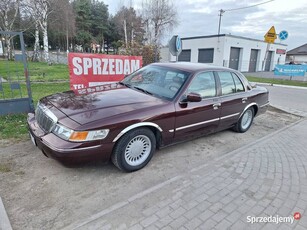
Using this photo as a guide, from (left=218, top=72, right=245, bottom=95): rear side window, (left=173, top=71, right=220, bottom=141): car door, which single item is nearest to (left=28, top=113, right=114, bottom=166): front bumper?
(left=173, top=71, right=220, bottom=141): car door

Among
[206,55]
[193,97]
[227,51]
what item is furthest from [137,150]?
[206,55]

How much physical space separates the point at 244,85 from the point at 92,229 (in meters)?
4.27

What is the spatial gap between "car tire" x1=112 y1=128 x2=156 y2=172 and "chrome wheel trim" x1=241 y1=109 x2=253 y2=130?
2.83 meters

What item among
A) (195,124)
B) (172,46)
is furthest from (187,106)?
(172,46)

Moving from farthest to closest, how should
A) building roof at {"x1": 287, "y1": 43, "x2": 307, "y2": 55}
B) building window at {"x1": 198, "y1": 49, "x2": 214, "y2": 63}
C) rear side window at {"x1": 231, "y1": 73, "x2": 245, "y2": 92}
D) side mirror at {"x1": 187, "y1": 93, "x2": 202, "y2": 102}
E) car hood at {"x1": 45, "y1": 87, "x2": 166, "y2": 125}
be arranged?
building roof at {"x1": 287, "y1": 43, "x2": 307, "y2": 55}
building window at {"x1": 198, "y1": 49, "x2": 214, "y2": 63}
rear side window at {"x1": 231, "y1": 73, "x2": 245, "y2": 92}
side mirror at {"x1": 187, "y1": 93, "x2": 202, "y2": 102}
car hood at {"x1": 45, "y1": 87, "x2": 166, "y2": 125}

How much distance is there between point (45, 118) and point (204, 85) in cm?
270

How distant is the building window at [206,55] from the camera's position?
25453 mm

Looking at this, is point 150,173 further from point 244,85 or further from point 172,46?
point 172,46

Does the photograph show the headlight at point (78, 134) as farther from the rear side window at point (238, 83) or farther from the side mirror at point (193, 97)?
the rear side window at point (238, 83)

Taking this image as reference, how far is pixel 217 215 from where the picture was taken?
241 cm

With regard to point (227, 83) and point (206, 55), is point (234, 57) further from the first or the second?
point (227, 83)

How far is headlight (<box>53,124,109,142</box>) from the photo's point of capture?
102 inches

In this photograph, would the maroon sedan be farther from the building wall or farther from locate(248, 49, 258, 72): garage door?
the building wall

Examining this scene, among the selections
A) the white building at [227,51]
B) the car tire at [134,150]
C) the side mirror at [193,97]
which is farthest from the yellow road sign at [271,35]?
the car tire at [134,150]
